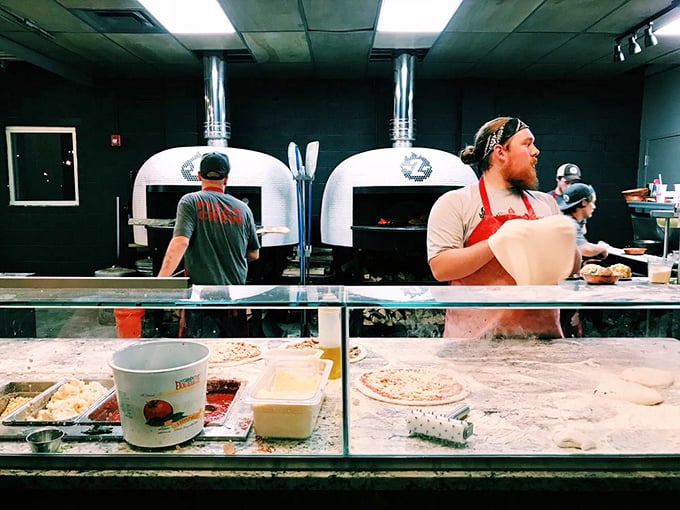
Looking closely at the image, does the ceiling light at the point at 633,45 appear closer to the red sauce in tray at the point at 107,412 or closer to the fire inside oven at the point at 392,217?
the fire inside oven at the point at 392,217

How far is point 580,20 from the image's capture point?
420 cm

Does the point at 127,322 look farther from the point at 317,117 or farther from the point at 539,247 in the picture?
the point at 317,117

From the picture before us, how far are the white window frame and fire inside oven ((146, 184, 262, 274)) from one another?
1795 mm

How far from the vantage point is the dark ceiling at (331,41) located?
13.1 feet

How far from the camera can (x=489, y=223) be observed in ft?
6.82

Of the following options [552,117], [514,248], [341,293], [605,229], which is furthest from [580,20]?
[341,293]

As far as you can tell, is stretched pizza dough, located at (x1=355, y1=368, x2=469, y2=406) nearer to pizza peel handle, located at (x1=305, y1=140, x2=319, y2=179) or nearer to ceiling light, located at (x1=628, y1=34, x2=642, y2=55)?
pizza peel handle, located at (x1=305, y1=140, x2=319, y2=179)

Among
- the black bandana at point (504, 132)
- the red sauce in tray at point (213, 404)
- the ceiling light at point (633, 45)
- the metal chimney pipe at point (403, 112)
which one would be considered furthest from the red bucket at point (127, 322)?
the ceiling light at point (633, 45)

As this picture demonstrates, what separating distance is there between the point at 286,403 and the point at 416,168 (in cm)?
382

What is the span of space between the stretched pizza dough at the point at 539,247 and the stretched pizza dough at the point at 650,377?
0.33 m

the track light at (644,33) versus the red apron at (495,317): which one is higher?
the track light at (644,33)

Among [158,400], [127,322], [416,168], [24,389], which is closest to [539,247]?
[158,400]
